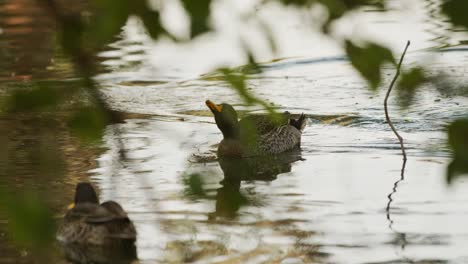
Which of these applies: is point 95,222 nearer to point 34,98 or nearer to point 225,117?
point 225,117

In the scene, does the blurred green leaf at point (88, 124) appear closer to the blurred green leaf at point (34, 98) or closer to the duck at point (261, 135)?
the blurred green leaf at point (34, 98)

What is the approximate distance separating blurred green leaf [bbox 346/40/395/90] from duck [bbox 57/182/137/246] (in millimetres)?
5430

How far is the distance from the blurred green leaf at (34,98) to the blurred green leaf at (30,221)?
0.22m

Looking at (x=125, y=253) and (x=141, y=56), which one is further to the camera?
(x=141, y=56)

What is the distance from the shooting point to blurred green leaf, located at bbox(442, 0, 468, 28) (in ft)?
8.38

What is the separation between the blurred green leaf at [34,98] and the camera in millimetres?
2576

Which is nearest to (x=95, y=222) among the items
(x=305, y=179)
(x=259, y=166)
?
(x=305, y=179)

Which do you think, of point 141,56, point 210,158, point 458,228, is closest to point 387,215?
point 458,228

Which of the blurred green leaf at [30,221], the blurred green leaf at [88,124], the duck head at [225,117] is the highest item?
the blurred green leaf at [88,124]

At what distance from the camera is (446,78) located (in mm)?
2992

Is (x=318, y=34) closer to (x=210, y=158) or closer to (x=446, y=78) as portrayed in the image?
(x=446, y=78)

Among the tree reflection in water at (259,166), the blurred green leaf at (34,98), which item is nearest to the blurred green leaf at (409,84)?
the blurred green leaf at (34,98)

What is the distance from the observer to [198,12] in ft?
8.20

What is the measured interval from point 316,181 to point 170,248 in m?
2.03
